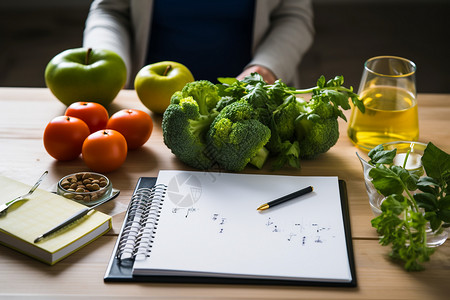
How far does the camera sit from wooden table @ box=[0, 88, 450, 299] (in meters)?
0.78

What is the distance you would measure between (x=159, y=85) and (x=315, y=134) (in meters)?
0.40

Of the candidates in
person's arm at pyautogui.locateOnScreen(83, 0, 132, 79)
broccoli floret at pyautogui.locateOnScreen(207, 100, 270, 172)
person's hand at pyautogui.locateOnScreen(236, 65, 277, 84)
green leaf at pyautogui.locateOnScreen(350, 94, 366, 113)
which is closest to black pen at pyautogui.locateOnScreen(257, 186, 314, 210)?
broccoli floret at pyautogui.locateOnScreen(207, 100, 270, 172)

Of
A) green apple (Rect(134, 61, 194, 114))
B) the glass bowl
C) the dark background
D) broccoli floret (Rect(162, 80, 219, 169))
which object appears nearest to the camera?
the glass bowl

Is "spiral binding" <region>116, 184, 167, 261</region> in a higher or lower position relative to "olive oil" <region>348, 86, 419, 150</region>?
lower

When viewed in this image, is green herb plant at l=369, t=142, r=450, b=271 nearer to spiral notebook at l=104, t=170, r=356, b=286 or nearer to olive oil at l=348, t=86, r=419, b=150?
spiral notebook at l=104, t=170, r=356, b=286

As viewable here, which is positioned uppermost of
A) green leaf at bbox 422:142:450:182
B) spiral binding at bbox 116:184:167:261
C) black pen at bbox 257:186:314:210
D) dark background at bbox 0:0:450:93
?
green leaf at bbox 422:142:450:182

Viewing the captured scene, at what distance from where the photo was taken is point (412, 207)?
812 mm

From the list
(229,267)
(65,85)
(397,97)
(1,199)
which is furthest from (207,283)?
(65,85)

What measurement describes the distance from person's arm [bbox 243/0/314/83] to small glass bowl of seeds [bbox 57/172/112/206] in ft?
2.54

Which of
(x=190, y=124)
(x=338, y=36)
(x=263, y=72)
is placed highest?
(x=190, y=124)

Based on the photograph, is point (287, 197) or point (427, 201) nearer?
point (427, 201)

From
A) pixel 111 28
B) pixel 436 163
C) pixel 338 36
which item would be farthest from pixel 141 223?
pixel 338 36

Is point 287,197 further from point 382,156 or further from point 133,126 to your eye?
point 133,126

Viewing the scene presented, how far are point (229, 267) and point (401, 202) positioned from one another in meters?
0.27
